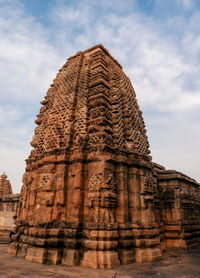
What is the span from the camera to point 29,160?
9578 mm

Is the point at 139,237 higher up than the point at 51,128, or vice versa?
the point at 51,128

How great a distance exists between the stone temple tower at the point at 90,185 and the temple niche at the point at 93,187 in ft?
0.10

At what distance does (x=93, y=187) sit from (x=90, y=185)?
6.4 inches

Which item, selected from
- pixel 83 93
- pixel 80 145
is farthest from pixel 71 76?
pixel 80 145

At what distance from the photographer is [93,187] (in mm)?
6625

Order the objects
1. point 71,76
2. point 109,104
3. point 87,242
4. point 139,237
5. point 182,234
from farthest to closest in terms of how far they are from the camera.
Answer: point 71,76, point 182,234, point 109,104, point 139,237, point 87,242

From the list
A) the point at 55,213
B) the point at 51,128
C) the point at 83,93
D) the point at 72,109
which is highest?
the point at 83,93

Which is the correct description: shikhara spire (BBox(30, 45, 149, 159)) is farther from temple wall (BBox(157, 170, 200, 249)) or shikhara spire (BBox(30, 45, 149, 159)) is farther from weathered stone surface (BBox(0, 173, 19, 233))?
weathered stone surface (BBox(0, 173, 19, 233))

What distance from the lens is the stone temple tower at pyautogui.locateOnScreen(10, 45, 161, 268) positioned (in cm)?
624

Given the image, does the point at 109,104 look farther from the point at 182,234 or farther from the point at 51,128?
the point at 182,234

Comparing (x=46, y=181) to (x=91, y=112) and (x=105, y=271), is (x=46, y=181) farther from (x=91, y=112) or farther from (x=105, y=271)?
(x=105, y=271)

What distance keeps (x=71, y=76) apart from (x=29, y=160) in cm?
481

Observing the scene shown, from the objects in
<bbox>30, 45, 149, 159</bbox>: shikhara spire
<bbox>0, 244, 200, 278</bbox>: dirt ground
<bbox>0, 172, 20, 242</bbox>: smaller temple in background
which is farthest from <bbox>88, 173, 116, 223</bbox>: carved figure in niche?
<bbox>0, 172, 20, 242</bbox>: smaller temple in background

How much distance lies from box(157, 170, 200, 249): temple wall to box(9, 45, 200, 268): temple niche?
1.9 inches
